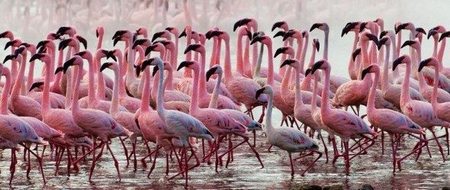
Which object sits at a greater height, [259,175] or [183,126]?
[183,126]

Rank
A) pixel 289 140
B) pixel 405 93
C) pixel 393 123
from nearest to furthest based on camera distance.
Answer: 1. pixel 289 140
2. pixel 393 123
3. pixel 405 93

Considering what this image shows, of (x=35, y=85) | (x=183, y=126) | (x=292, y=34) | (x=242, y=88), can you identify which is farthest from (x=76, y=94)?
(x=292, y=34)

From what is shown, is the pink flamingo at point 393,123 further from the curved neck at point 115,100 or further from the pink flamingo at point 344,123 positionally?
the curved neck at point 115,100

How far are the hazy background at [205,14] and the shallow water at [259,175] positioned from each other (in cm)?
2099

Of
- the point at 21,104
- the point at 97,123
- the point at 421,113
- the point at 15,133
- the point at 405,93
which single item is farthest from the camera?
the point at 405,93

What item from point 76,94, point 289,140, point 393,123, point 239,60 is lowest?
point 289,140

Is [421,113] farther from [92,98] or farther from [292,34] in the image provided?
[92,98]

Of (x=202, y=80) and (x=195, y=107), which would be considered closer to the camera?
(x=195, y=107)

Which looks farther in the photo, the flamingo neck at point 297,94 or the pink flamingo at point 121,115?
the flamingo neck at point 297,94


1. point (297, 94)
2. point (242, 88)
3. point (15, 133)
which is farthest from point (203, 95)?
point (15, 133)

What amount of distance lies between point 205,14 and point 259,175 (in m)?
27.3

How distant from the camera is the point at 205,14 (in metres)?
39.6

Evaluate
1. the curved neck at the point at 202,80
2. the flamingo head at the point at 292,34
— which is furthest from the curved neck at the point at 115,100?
the flamingo head at the point at 292,34

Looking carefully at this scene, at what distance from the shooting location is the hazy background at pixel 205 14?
39.1 meters
